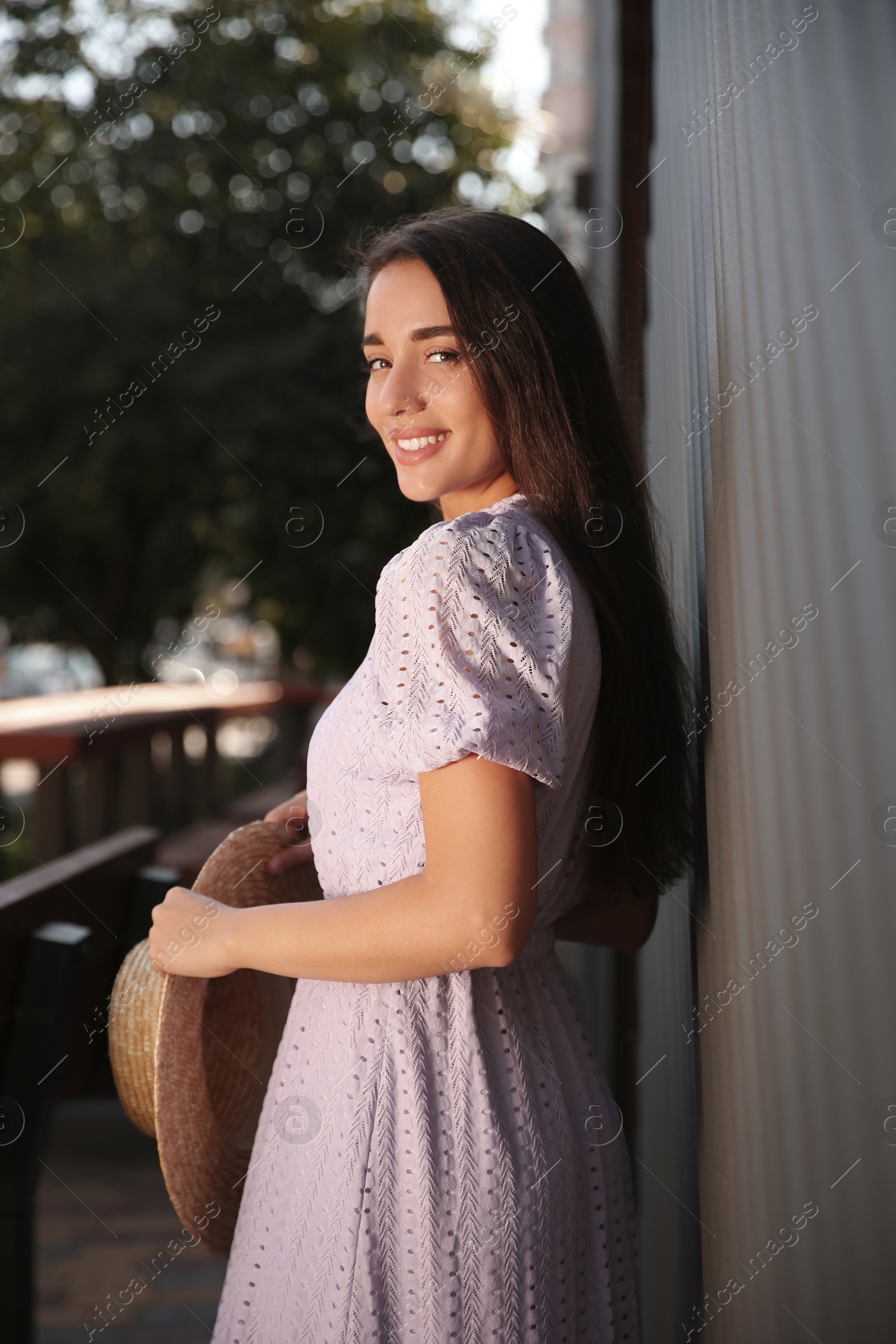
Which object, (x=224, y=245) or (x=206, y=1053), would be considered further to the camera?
(x=224, y=245)

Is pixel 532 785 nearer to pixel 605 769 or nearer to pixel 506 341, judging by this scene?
pixel 605 769

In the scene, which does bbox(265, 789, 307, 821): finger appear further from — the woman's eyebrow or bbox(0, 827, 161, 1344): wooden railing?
the woman's eyebrow

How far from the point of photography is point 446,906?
977 millimetres

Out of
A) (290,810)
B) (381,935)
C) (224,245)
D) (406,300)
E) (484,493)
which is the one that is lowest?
(381,935)

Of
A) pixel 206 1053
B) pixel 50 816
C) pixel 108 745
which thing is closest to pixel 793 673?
pixel 206 1053

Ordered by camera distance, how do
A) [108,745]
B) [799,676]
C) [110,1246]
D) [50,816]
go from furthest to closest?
1. [50,816]
2. [108,745]
3. [110,1246]
4. [799,676]

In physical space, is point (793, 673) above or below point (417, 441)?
below

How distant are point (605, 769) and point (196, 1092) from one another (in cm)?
58

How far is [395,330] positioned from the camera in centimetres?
122

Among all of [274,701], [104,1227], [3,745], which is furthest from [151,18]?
[104,1227]

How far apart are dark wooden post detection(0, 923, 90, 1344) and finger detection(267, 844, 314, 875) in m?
0.37

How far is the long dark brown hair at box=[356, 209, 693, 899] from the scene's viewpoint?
1.19 m

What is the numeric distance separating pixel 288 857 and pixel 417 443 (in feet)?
1.71

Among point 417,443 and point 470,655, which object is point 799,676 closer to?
point 470,655
